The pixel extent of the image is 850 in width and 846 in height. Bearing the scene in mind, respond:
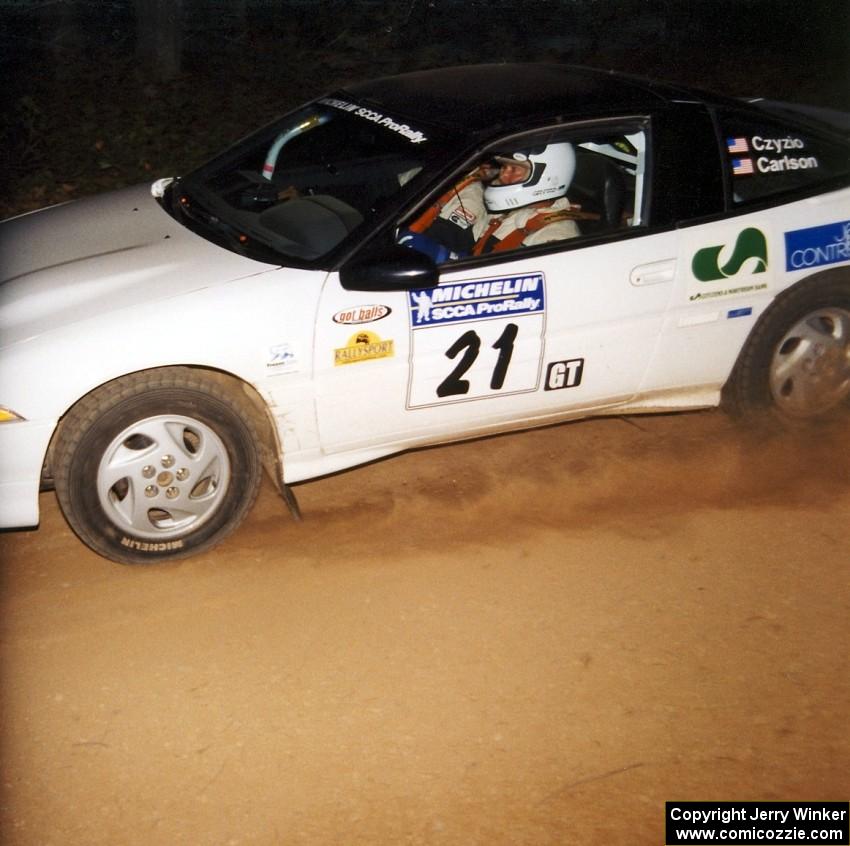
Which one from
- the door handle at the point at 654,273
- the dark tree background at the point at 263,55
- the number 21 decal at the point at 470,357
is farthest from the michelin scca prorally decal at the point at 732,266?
the dark tree background at the point at 263,55

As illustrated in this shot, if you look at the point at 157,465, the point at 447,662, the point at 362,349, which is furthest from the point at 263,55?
the point at 447,662

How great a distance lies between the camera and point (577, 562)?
4.35m

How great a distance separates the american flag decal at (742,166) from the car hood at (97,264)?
6.90ft

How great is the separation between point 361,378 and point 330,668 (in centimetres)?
111

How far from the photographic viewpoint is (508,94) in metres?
4.67

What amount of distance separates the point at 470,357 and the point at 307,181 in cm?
110

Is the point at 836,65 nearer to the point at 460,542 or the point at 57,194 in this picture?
the point at 57,194

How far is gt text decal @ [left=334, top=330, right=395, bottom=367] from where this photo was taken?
4.09m

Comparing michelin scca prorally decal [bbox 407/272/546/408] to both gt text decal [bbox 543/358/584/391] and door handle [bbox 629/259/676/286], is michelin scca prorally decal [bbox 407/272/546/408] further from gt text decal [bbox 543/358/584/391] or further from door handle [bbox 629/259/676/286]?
door handle [bbox 629/259/676/286]

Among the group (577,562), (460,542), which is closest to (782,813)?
(577,562)

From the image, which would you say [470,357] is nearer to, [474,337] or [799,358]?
[474,337]

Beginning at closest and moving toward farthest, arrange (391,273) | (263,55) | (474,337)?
(391,273) → (474,337) → (263,55)

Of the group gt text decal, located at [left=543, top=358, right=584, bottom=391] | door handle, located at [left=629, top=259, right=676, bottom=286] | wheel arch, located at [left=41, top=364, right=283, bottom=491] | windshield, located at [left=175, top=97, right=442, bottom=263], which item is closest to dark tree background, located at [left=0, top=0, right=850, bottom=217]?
windshield, located at [left=175, top=97, right=442, bottom=263]

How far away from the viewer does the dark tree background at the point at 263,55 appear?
9.13 m
